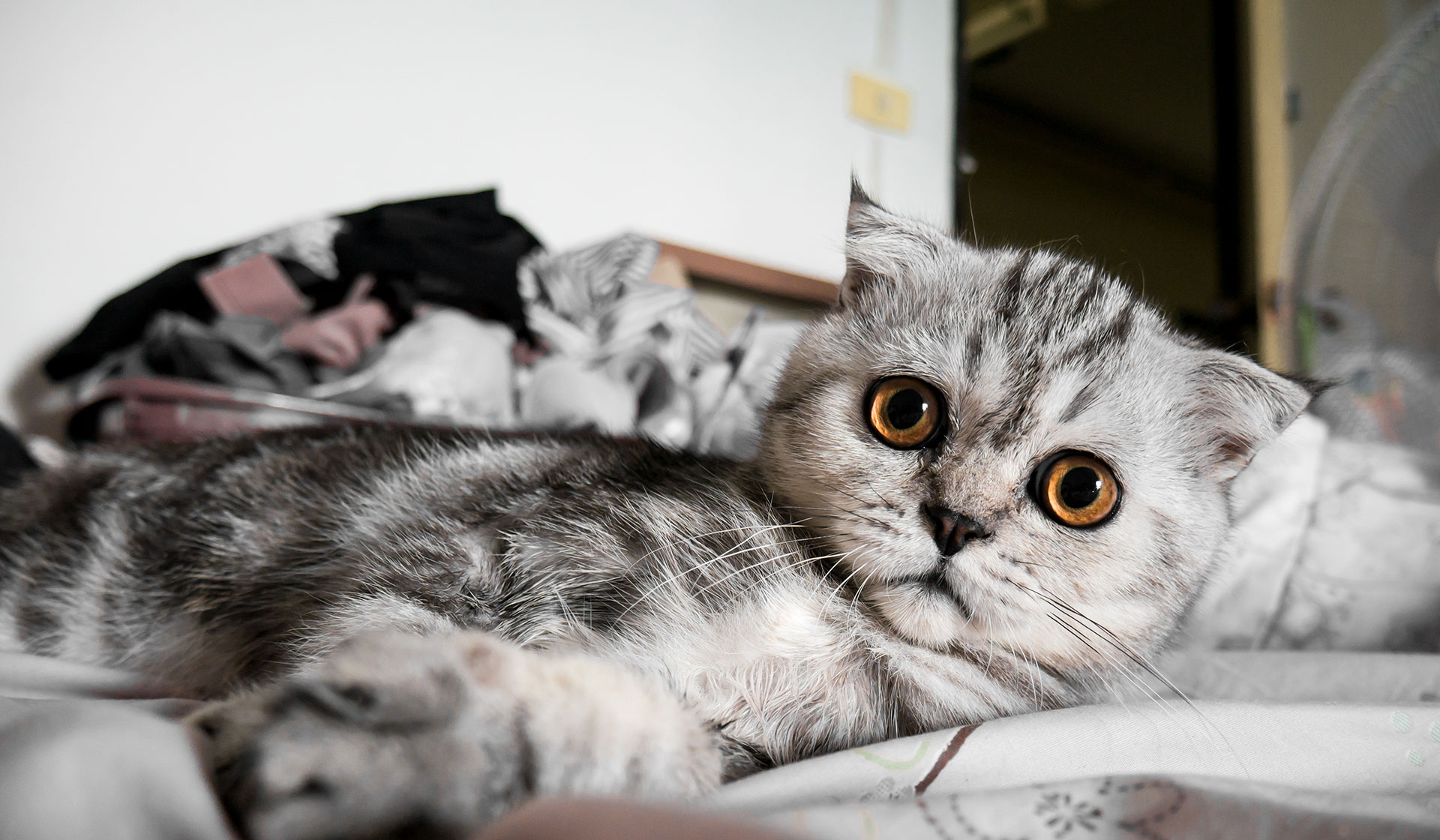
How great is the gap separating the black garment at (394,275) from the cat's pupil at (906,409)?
48.5 inches

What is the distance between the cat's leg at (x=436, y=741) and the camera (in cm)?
38

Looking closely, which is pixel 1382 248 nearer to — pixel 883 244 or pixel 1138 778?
pixel 883 244

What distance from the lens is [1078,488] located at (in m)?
0.66

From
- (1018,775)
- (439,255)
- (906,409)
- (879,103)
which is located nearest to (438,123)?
(439,255)

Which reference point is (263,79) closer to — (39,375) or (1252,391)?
(39,375)

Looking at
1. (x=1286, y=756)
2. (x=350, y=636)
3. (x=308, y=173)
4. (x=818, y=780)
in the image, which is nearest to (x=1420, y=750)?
(x=1286, y=756)

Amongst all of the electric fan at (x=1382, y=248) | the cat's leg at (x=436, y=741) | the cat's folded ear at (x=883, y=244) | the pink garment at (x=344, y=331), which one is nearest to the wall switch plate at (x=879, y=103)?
the electric fan at (x=1382, y=248)

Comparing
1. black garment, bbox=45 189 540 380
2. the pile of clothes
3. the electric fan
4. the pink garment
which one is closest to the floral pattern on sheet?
the pile of clothes

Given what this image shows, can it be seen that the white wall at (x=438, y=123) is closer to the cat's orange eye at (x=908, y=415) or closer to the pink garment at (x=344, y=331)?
the pink garment at (x=344, y=331)

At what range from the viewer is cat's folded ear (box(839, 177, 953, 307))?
0.84m

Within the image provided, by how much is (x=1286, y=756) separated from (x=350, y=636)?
28.8 inches

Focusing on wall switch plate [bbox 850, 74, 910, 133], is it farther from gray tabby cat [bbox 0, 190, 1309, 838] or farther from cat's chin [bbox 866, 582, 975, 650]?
cat's chin [bbox 866, 582, 975, 650]

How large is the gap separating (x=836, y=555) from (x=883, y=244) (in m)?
0.36

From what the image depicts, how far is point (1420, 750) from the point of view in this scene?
1.92 ft
